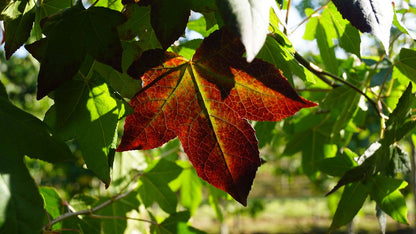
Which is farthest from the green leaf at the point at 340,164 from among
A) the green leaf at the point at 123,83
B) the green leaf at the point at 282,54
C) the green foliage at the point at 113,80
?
the green leaf at the point at 123,83

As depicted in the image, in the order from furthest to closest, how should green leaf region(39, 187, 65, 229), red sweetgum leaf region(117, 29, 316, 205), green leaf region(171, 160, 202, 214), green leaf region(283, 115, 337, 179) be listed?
green leaf region(171, 160, 202, 214), green leaf region(283, 115, 337, 179), green leaf region(39, 187, 65, 229), red sweetgum leaf region(117, 29, 316, 205)

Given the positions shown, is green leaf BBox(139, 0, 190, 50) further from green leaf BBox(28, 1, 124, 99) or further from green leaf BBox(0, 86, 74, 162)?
green leaf BBox(0, 86, 74, 162)

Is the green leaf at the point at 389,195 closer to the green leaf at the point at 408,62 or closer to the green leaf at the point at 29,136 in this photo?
the green leaf at the point at 408,62

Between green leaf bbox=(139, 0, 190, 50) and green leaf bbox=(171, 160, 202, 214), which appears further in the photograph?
green leaf bbox=(171, 160, 202, 214)

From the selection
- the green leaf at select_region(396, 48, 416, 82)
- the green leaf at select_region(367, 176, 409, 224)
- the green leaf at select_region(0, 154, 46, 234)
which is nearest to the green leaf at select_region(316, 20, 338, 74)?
the green leaf at select_region(396, 48, 416, 82)

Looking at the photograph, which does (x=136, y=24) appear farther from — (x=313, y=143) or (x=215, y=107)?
(x=313, y=143)

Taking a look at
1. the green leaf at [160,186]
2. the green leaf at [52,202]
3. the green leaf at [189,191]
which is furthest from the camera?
the green leaf at [189,191]
